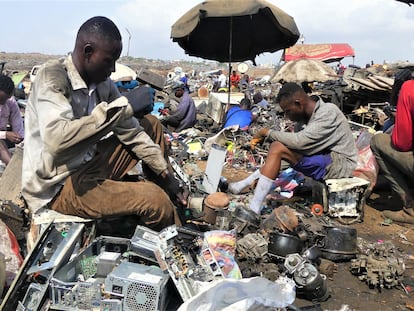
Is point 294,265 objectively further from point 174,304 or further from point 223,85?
point 223,85

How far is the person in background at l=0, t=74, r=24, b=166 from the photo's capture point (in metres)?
5.39

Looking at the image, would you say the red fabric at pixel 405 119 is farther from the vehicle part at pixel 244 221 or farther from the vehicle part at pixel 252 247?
the vehicle part at pixel 252 247

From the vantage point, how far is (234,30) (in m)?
9.18

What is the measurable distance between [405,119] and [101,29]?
135 inches

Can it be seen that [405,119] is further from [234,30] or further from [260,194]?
[234,30]

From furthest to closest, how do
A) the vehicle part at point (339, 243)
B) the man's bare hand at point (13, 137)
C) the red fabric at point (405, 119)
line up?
the man's bare hand at point (13, 137), the red fabric at point (405, 119), the vehicle part at point (339, 243)

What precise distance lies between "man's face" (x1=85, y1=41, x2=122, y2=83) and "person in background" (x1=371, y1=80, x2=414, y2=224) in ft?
10.6

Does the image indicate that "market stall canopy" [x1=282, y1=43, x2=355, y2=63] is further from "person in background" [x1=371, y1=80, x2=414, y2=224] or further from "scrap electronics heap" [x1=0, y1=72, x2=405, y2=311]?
"scrap electronics heap" [x1=0, y1=72, x2=405, y2=311]

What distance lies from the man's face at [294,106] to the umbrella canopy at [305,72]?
10.5m

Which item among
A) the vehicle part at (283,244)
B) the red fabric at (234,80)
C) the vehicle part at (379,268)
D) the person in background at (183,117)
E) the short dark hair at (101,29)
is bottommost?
the red fabric at (234,80)

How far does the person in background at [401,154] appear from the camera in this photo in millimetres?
4535

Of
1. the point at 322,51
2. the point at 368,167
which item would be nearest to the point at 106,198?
the point at 368,167

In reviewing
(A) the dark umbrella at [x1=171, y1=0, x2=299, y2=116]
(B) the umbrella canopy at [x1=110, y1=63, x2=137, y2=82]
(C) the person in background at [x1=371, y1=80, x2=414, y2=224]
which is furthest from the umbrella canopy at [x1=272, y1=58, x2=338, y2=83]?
(C) the person in background at [x1=371, y1=80, x2=414, y2=224]

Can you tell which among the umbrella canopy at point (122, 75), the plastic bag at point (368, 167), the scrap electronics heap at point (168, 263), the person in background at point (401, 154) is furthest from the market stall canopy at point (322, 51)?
the scrap electronics heap at point (168, 263)
